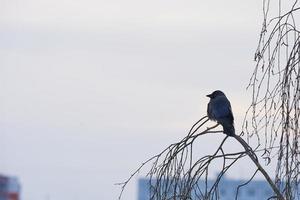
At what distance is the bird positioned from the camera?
1080 centimetres

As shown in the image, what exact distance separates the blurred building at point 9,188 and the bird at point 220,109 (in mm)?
57162

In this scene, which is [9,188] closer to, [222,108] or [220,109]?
[222,108]

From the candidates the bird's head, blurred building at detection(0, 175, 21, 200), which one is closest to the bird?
the bird's head

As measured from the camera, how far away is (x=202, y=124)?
8.29 meters

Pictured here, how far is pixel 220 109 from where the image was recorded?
11914mm

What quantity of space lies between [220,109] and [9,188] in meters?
65.3

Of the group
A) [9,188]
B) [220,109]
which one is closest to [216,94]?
[220,109]

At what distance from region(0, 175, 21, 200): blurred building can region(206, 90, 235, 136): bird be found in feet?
188

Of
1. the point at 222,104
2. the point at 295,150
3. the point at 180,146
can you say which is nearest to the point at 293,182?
the point at 295,150

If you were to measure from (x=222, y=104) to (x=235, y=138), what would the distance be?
387 cm

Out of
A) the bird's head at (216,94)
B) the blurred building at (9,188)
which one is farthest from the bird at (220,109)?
the blurred building at (9,188)

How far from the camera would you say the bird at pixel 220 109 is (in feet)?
35.4

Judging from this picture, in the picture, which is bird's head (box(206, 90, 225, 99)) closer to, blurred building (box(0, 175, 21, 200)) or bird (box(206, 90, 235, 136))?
bird (box(206, 90, 235, 136))

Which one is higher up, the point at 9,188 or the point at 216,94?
the point at 216,94
